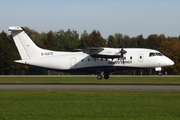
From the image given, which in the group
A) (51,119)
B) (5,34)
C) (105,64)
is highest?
(5,34)

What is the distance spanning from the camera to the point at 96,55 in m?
50.5

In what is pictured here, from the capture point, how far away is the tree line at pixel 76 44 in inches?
3342

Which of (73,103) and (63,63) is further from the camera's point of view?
(63,63)

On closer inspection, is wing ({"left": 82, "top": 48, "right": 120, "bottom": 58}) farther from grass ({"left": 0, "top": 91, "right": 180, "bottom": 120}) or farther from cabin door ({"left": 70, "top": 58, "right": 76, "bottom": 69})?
grass ({"left": 0, "top": 91, "right": 180, "bottom": 120})

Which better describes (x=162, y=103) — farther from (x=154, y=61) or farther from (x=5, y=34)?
(x=5, y=34)

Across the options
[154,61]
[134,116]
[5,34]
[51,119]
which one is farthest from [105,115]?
[5,34]

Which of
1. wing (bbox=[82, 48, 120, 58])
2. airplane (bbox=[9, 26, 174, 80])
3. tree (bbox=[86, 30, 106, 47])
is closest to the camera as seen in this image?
airplane (bbox=[9, 26, 174, 80])

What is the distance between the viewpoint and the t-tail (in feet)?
168

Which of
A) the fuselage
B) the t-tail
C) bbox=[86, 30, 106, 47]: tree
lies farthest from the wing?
bbox=[86, 30, 106, 47]: tree

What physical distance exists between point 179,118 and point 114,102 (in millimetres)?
6046

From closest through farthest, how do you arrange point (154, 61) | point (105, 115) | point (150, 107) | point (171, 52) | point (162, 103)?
Result: point (105, 115) < point (150, 107) < point (162, 103) < point (154, 61) < point (171, 52)

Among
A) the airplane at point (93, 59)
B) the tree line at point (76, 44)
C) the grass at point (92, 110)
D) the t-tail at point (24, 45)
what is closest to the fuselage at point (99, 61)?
the airplane at point (93, 59)

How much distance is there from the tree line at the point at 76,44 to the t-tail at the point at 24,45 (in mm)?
16007

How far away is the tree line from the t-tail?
16007 mm
